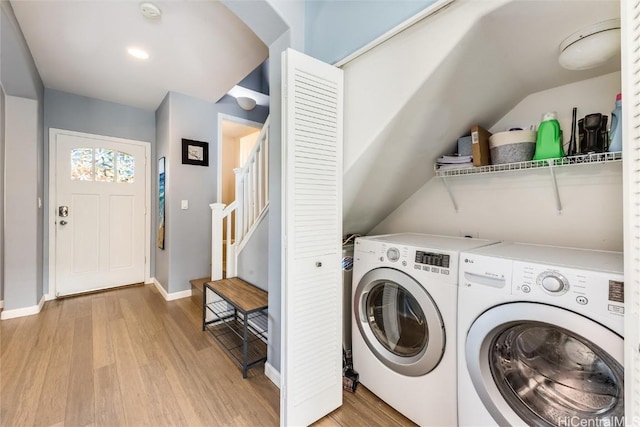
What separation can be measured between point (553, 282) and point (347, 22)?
4.98 ft

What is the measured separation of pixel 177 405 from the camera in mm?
1450

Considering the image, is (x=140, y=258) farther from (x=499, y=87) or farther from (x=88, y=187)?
(x=499, y=87)

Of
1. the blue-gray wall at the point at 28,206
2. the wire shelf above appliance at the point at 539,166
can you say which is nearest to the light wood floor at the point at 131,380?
the blue-gray wall at the point at 28,206

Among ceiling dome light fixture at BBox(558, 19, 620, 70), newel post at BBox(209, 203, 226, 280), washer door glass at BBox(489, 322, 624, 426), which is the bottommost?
washer door glass at BBox(489, 322, 624, 426)

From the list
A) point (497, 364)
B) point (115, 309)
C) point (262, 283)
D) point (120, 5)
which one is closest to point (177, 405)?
point (262, 283)

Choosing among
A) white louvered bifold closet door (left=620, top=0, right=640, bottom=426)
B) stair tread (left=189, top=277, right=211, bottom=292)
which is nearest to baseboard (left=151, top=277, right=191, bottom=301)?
stair tread (left=189, top=277, right=211, bottom=292)

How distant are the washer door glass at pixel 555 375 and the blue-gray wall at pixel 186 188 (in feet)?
10.2

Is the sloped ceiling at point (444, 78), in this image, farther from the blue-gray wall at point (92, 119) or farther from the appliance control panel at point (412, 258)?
the blue-gray wall at point (92, 119)

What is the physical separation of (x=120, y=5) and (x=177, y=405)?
97.2 inches

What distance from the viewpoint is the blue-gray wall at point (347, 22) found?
123 cm

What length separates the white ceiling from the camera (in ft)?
5.75

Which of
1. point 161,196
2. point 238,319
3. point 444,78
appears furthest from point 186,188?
point 444,78

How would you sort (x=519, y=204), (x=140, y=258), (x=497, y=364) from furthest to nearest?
(x=140, y=258) < (x=519, y=204) < (x=497, y=364)

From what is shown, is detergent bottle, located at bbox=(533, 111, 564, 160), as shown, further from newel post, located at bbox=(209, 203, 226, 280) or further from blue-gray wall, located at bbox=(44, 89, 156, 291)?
blue-gray wall, located at bbox=(44, 89, 156, 291)
